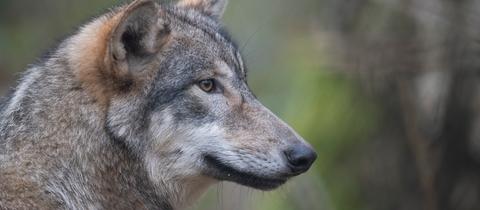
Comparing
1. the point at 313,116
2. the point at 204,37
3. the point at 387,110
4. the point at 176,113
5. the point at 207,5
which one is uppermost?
the point at 204,37

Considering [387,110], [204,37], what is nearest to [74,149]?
[204,37]

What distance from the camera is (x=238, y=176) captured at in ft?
21.6

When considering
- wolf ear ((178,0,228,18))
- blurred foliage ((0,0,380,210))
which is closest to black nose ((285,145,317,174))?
A: wolf ear ((178,0,228,18))

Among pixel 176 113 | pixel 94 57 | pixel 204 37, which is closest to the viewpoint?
pixel 176 113

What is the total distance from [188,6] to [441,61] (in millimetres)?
4441

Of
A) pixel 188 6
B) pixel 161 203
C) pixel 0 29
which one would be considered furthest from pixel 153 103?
pixel 0 29

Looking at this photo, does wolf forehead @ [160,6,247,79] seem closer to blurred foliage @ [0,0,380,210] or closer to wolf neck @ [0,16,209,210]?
wolf neck @ [0,16,209,210]

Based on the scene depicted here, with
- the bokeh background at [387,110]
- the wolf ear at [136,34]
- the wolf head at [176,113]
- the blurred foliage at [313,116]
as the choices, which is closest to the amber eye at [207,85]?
the wolf head at [176,113]

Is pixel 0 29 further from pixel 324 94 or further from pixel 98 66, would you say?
pixel 98 66

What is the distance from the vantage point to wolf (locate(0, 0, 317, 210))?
639 centimetres

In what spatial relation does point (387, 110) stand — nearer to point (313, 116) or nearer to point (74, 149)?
point (313, 116)

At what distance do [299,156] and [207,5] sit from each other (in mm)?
1614

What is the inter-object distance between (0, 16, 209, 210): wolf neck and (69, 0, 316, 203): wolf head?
5 cm

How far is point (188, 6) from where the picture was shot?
24.6 feet
